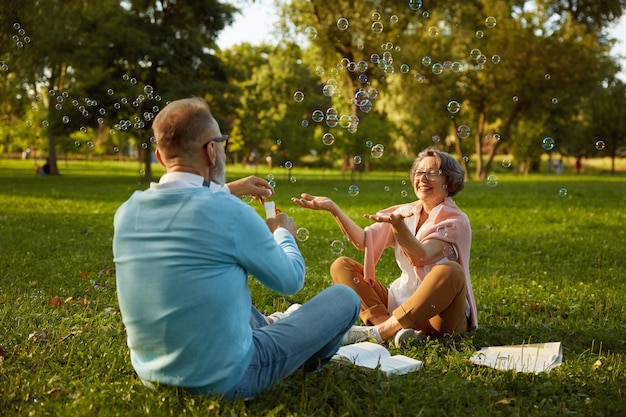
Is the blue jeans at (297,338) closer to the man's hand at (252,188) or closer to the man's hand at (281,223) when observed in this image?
the man's hand at (281,223)

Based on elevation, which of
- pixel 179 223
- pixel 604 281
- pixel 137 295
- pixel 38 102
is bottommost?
pixel 604 281

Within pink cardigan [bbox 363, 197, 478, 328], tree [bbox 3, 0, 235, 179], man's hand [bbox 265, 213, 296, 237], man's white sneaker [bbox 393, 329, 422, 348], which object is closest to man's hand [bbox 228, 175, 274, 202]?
man's hand [bbox 265, 213, 296, 237]

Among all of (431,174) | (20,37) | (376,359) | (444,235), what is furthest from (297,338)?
(20,37)

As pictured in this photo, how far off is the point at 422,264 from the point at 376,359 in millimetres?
908

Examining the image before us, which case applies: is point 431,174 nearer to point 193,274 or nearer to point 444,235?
point 444,235

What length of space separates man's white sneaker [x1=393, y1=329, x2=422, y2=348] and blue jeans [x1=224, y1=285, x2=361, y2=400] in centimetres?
100

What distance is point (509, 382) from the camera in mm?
3986

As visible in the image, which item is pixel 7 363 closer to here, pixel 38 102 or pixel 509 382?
pixel 509 382

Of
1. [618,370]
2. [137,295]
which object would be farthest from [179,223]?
[618,370]

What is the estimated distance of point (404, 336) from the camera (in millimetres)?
4777

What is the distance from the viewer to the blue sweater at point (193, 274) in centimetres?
305

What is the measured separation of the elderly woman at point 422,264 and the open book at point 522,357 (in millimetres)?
438

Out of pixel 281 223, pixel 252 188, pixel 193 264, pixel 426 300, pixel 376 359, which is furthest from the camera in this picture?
pixel 426 300

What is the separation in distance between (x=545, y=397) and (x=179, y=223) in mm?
2303
